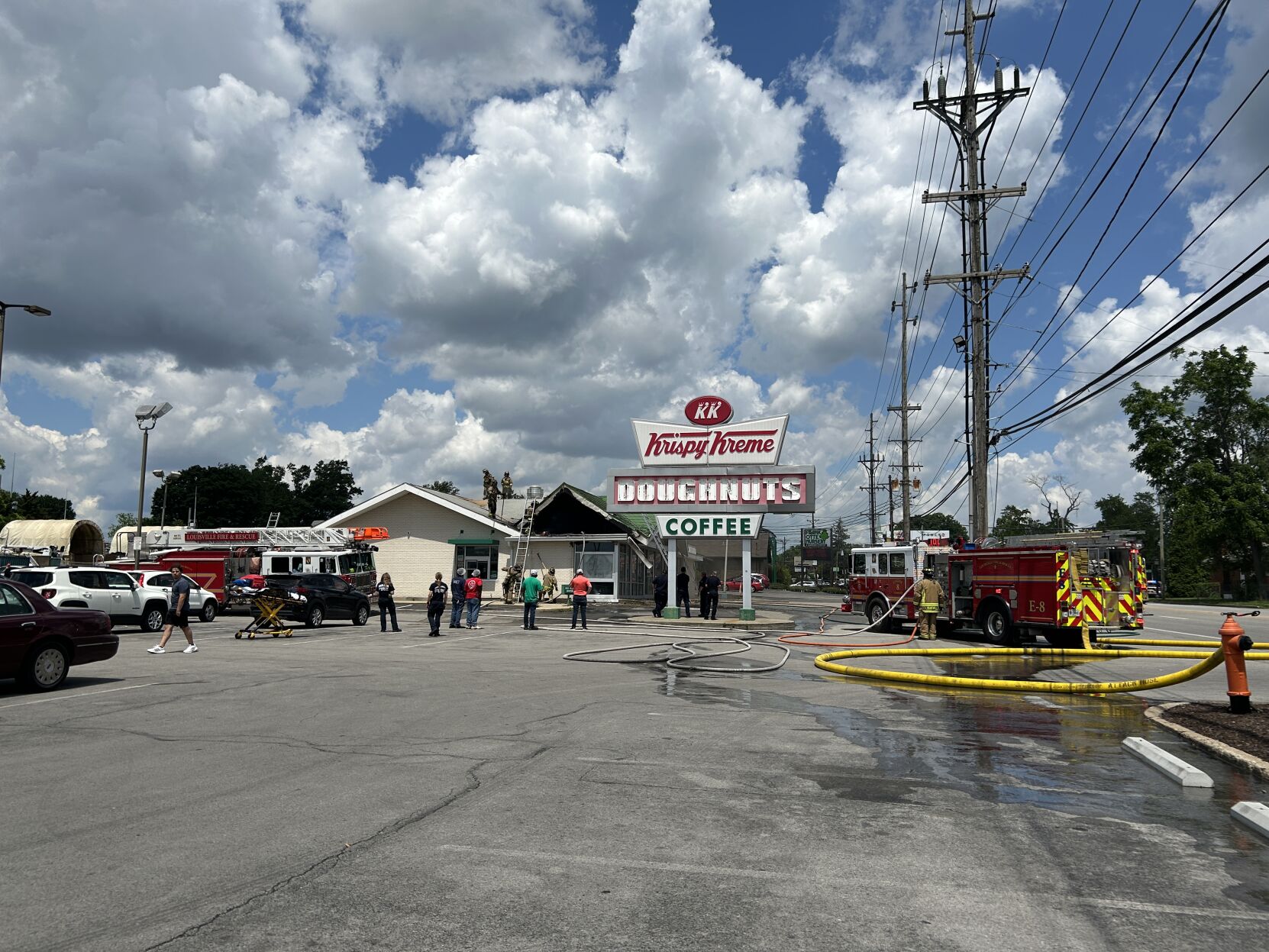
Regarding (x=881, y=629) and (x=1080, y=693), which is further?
(x=881, y=629)

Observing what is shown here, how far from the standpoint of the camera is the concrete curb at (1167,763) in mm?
7047

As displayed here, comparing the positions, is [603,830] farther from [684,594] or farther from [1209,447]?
[1209,447]

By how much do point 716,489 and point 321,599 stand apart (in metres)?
13.4

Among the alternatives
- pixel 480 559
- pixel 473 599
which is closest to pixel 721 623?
pixel 473 599

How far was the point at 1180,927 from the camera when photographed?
4160 millimetres

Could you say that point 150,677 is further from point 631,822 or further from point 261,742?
point 631,822

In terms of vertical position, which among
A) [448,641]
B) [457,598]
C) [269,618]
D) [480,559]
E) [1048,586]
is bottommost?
[448,641]

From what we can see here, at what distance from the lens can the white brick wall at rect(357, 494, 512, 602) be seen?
4366cm

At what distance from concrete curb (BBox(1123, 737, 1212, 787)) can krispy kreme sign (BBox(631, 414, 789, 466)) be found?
22.3 meters

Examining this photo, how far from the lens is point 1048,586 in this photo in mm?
19844

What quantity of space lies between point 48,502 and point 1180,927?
5774 inches

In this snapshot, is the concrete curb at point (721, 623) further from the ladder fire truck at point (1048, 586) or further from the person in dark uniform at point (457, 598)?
the ladder fire truck at point (1048, 586)

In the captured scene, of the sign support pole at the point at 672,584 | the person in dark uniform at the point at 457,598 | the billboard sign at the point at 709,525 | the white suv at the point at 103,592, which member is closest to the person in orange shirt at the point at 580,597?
the person in dark uniform at the point at 457,598

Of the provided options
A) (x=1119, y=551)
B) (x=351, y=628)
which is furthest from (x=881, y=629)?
(x=351, y=628)
